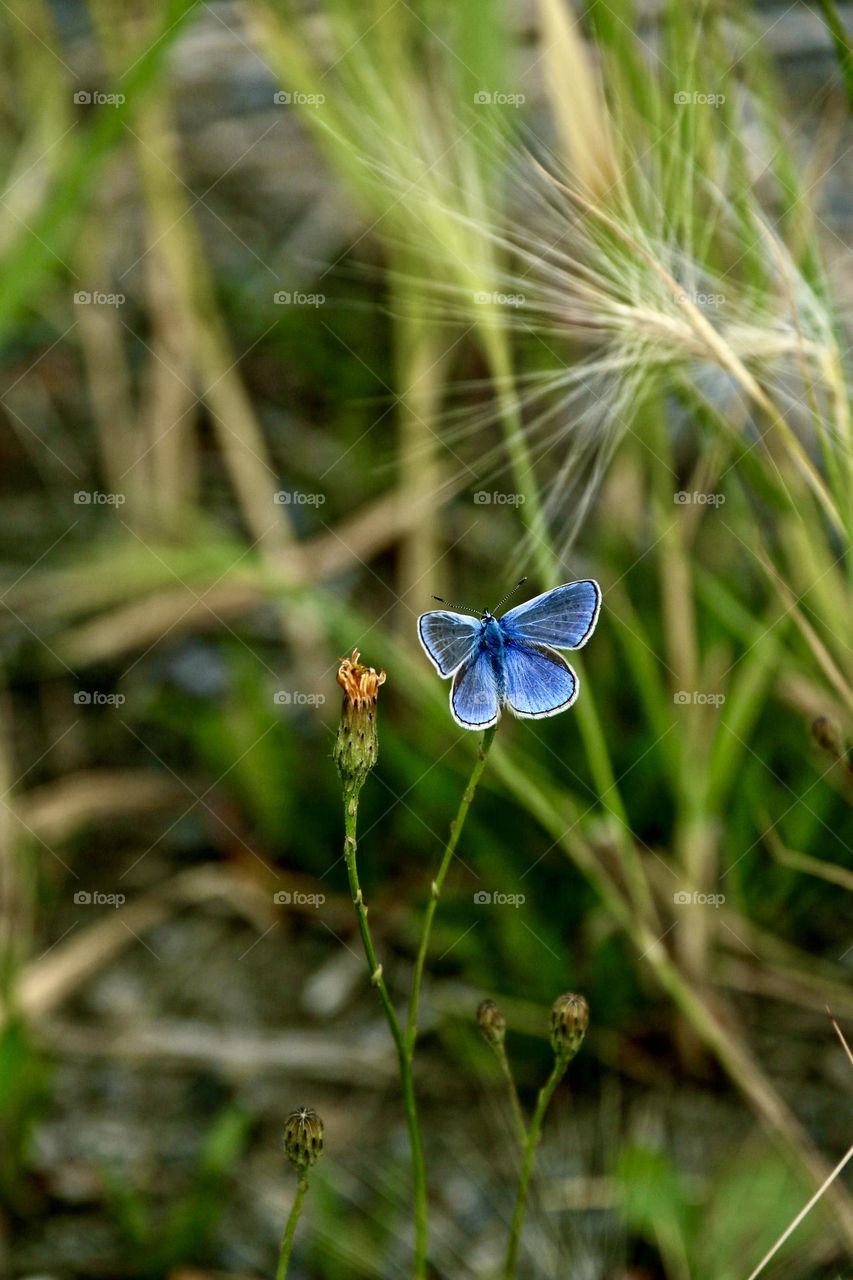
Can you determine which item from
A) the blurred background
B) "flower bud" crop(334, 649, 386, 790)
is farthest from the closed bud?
"flower bud" crop(334, 649, 386, 790)

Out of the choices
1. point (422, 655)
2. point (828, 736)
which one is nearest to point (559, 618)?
point (828, 736)

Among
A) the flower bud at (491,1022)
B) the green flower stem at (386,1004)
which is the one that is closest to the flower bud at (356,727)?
the green flower stem at (386,1004)

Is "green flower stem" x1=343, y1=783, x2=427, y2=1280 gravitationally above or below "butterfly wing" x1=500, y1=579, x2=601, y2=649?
below

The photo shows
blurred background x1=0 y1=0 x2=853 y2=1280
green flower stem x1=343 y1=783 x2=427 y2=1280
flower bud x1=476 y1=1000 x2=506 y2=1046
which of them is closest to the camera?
green flower stem x1=343 y1=783 x2=427 y2=1280

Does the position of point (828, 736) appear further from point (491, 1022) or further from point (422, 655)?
point (422, 655)

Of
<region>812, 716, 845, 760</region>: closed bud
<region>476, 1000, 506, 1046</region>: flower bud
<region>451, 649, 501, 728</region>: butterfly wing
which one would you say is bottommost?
<region>476, 1000, 506, 1046</region>: flower bud

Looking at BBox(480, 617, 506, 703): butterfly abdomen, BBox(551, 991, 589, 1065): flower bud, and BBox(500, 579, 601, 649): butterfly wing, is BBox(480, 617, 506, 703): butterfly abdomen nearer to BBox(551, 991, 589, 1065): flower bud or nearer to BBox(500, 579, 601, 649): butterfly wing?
BBox(500, 579, 601, 649): butterfly wing
